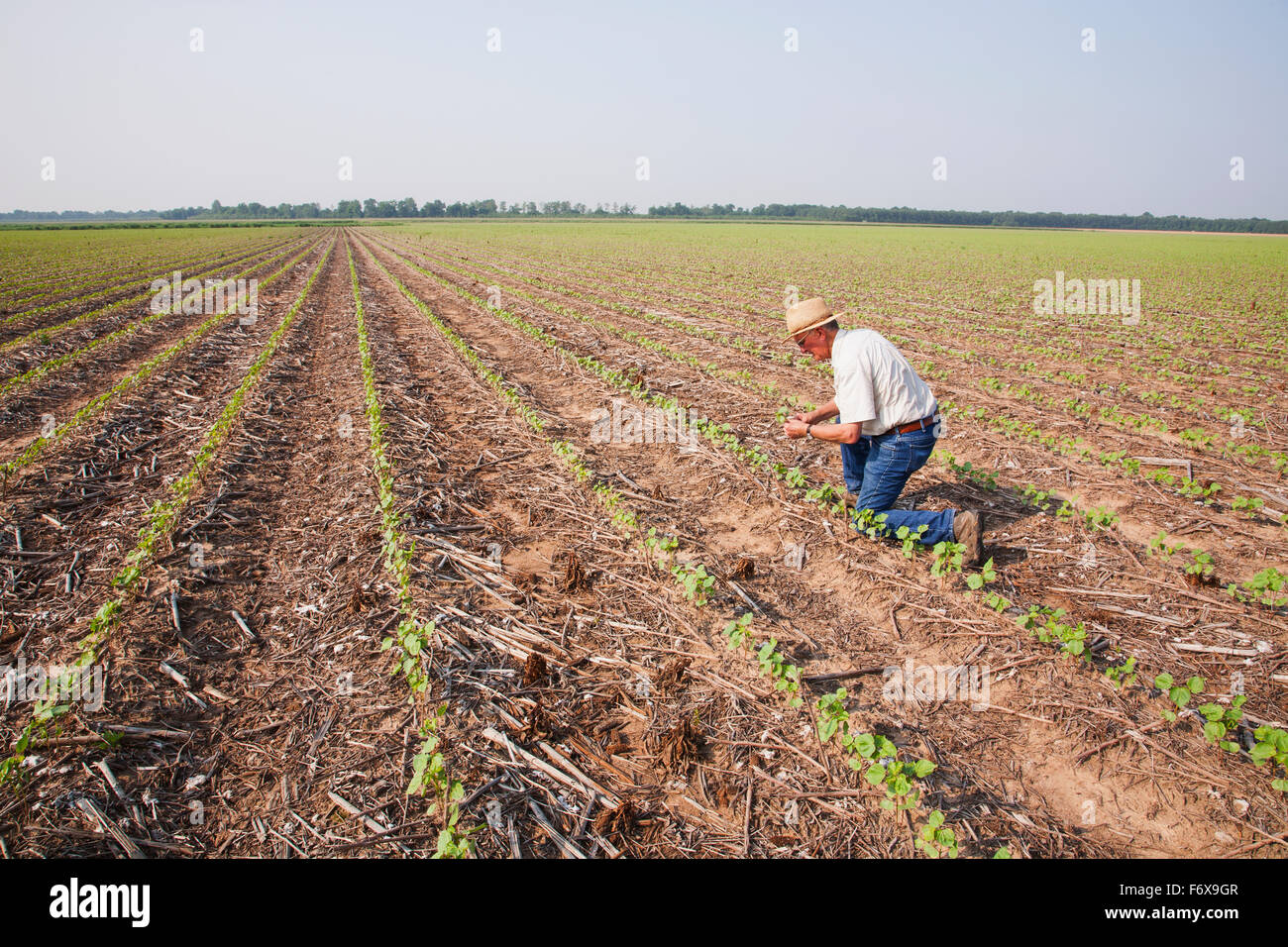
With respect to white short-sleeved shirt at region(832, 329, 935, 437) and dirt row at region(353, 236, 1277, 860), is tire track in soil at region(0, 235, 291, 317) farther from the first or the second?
white short-sleeved shirt at region(832, 329, 935, 437)

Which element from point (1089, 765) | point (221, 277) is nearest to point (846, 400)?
point (1089, 765)

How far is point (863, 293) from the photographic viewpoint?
22.1 meters

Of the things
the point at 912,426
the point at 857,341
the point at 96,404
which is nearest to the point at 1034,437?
the point at 912,426

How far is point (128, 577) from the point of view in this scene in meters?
4.50

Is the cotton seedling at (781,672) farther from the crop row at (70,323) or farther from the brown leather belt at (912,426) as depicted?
the crop row at (70,323)

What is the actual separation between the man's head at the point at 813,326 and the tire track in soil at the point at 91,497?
5.53 m

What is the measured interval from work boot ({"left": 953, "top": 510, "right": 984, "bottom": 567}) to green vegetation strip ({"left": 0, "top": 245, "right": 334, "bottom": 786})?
5651 millimetres

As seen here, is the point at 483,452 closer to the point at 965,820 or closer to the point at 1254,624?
the point at 965,820

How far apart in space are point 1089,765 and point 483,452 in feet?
19.9

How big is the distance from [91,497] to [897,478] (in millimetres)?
7397

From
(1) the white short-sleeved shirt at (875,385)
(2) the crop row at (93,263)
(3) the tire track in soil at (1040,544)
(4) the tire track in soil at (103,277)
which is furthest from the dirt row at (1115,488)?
(2) the crop row at (93,263)

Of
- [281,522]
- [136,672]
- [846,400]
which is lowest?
[136,672]

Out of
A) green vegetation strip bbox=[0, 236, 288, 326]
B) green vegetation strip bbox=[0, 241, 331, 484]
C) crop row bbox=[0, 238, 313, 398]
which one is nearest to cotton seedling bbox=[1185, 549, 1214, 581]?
green vegetation strip bbox=[0, 241, 331, 484]

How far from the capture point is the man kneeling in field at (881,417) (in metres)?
4.88
